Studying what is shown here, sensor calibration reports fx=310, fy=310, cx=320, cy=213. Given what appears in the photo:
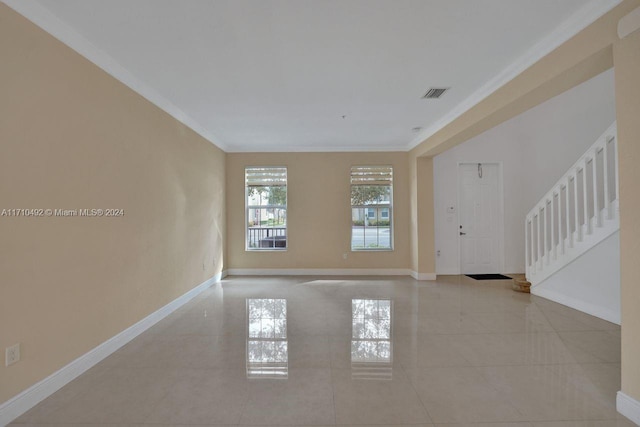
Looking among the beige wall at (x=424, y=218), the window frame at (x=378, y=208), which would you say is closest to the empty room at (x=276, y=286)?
the beige wall at (x=424, y=218)

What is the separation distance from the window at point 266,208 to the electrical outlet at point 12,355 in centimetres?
475

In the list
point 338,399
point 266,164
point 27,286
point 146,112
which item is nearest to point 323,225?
point 266,164

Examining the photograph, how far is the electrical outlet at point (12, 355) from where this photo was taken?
1953 mm

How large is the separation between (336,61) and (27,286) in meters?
3.05

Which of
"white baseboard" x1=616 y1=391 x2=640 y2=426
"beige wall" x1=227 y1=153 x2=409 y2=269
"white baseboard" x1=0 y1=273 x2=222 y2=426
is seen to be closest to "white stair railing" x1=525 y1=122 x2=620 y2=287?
"white baseboard" x1=616 y1=391 x2=640 y2=426

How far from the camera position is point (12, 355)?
6.53ft

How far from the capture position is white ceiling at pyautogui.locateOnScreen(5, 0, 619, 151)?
224 centimetres

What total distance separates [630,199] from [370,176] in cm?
493

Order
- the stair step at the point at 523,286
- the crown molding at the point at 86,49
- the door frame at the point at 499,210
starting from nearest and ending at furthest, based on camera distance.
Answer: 1. the crown molding at the point at 86,49
2. the stair step at the point at 523,286
3. the door frame at the point at 499,210

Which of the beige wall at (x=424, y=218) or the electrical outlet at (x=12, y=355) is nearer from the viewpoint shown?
the electrical outlet at (x=12, y=355)

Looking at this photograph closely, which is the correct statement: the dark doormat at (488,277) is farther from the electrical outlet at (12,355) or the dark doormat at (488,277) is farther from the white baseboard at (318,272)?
the electrical outlet at (12,355)

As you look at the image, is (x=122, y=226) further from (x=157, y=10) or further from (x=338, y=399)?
(x=338, y=399)

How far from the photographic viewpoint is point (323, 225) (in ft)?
21.9

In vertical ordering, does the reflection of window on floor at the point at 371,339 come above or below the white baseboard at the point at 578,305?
below
